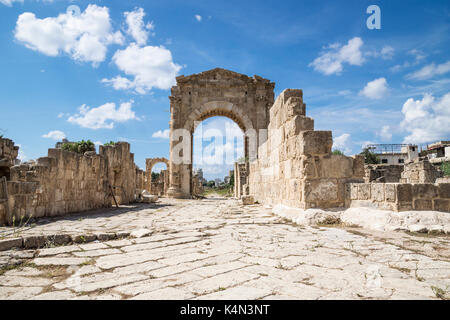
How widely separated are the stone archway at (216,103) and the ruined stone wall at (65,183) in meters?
6.96

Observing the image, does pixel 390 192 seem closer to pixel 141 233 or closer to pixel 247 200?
pixel 141 233

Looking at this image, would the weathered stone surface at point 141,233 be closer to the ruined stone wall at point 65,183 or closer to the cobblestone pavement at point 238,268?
the cobblestone pavement at point 238,268

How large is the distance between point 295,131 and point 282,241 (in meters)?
2.54

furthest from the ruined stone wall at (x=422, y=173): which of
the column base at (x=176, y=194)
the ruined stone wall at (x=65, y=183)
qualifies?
the ruined stone wall at (x=65, y=183)

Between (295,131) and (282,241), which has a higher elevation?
(295,131)

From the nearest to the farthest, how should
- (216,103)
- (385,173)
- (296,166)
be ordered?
(296,166)
(385,173)
(216,103)

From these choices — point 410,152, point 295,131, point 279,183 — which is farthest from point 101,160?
point 410,152

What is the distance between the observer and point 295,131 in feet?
17.7

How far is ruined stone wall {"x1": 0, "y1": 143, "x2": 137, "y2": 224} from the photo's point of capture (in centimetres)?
551

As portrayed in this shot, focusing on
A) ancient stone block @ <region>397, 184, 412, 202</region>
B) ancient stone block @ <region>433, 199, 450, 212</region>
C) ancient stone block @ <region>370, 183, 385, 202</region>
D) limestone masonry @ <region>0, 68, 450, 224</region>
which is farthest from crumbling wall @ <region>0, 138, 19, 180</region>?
ancient stone block @ <region>433, 199, 450, 212</region>

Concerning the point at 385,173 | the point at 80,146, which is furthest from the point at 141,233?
the point at 80,146

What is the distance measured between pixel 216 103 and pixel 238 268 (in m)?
16.7

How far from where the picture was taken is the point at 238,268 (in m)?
2.39

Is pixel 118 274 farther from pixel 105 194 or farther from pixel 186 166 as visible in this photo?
pixel 186 166
